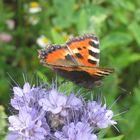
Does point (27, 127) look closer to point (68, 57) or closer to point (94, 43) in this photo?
point (68, 57)

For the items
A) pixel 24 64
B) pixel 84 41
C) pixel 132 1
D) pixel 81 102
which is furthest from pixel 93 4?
pixel 81 102

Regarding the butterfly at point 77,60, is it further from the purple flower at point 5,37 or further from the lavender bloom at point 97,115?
the purple flower at point 5,37

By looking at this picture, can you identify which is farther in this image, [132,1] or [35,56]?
[132,1]

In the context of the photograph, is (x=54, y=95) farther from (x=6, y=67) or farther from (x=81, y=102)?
(x=6, y=67)

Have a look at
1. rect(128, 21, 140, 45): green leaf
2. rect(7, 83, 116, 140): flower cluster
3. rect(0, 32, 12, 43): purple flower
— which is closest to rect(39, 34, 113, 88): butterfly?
rect(7, 83, 116, 140): flower cluster

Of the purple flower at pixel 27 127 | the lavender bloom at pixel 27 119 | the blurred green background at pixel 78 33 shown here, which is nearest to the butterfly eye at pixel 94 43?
the lavender bloom at pixel 27 119

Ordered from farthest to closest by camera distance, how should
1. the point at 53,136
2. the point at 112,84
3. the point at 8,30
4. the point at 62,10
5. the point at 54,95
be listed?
1. the point at 8,30
2. the point at 62,10
3. the point at 112,84
4. the point at 54,95
5. the point at 53,136

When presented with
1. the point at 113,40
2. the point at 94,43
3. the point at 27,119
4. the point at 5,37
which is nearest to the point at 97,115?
the point at 27,119
